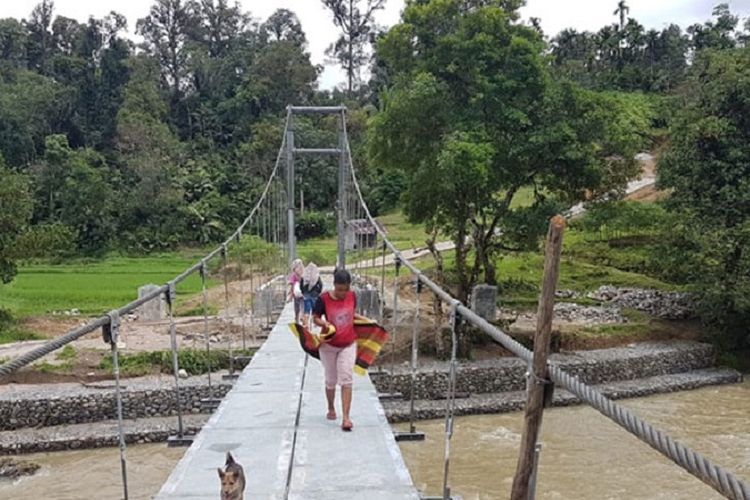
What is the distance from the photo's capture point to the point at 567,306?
12.5 metres

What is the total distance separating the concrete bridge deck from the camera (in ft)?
7.85

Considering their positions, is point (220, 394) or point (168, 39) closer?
point (220, 394)

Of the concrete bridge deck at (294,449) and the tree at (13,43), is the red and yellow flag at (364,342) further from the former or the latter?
the tree at (13,43)

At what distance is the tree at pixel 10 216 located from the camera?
1030 cm

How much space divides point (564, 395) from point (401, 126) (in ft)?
13.7

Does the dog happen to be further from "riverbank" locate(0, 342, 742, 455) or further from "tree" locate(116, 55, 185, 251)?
"tree" locate(116, 55, 185, 251)

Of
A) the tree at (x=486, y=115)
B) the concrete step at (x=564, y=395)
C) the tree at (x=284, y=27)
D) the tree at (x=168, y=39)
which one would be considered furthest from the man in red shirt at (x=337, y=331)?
the tree at (x=284, y=27)

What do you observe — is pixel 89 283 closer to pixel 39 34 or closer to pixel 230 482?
pixel 230 482

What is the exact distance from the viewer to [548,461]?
7.23 metres

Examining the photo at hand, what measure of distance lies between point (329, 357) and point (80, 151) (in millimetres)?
18974

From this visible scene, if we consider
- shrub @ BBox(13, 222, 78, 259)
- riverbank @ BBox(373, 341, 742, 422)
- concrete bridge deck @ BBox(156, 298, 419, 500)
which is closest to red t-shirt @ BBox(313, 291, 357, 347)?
concrete bridge deck @ BBox(156, 298, 419, 500)

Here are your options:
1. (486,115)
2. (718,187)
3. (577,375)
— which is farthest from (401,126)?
(718,187)

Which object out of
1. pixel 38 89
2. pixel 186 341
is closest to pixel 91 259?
pixel 38 89

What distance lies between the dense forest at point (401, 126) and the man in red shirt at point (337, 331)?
5.24 meters
